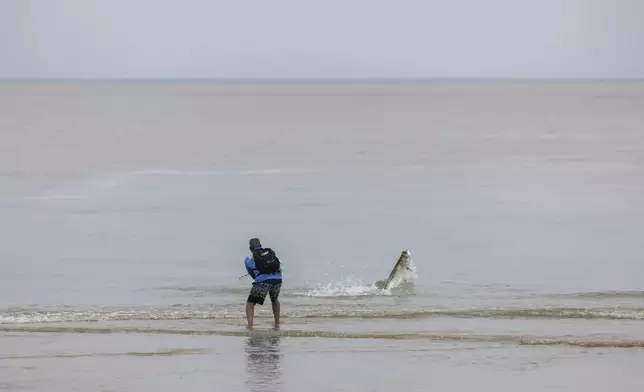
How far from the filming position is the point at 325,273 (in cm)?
2558

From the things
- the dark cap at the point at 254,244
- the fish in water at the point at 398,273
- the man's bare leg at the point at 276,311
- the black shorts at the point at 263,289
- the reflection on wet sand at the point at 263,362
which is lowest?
the reflection on wet sand at the point at 263,362

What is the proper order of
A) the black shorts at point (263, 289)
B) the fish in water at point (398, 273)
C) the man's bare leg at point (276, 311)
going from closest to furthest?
the black shorts at point (263, 289), the man's bare leg at point (276, 311), the fish in water at point (398, 273)

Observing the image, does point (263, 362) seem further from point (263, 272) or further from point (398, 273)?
point (398, 273)

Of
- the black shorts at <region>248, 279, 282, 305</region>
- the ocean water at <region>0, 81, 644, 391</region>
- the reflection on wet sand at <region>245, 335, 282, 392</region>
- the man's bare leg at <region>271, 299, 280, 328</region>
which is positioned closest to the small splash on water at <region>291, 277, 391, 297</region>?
the ocean water at <region>0, 81, 644, 391</region>

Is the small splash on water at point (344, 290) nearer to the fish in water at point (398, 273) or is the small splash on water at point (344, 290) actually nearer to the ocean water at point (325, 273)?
the ocean water at point (325, 273)

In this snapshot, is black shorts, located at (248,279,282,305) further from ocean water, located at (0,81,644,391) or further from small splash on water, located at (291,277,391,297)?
small splash on water, located at (291,277,391,297)

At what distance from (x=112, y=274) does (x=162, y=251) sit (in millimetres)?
3362

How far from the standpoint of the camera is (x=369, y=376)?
608 inches

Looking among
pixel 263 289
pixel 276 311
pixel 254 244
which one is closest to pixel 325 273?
pixel 276 311

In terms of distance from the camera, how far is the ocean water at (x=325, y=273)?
15898mm

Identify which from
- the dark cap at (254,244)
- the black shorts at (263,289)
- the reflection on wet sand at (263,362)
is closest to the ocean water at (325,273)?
the reflection on wet sand at (263,362)

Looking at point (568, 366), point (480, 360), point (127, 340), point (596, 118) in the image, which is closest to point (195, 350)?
point (127, 340)

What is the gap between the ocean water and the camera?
1590cm

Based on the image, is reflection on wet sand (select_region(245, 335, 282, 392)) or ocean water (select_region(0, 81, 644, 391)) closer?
→ reflection on wet sand (select_region(245, 335, 282, 392))
